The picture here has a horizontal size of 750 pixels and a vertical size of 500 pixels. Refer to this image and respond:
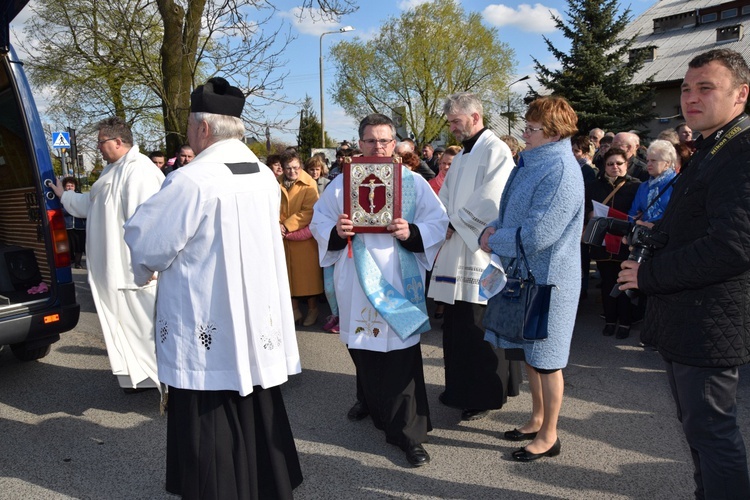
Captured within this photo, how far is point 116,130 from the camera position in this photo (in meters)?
4.44

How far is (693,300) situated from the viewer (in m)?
2.26

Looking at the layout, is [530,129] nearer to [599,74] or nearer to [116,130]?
[116,130]

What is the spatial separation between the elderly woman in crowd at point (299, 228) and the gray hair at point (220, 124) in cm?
356

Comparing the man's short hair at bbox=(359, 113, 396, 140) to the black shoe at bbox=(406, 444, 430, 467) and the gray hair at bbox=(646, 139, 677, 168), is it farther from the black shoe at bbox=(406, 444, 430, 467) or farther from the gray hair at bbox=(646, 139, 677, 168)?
the gray hair at bbox=(646, 139, 677, 168)

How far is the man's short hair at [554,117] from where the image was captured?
3081 mm

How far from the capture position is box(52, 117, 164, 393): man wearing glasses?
166 inches

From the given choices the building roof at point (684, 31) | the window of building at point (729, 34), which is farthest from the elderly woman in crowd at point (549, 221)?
the window of building at point (729, 34)

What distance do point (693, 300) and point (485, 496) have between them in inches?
56.9

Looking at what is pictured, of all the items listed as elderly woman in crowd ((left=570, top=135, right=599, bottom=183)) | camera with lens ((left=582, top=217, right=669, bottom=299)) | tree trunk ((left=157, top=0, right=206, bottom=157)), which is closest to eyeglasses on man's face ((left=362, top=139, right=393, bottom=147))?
camera with lens ((left=582, top=217, right=669, bottom=299))

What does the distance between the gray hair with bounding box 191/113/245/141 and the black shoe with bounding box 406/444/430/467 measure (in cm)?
195

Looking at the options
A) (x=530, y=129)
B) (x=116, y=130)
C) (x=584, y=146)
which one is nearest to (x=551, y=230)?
(x=530, y=129)

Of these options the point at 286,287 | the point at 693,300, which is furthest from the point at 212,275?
the point at 693,300

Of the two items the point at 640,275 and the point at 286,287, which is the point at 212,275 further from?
the point at 640,275

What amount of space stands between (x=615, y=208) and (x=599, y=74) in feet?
63.5
